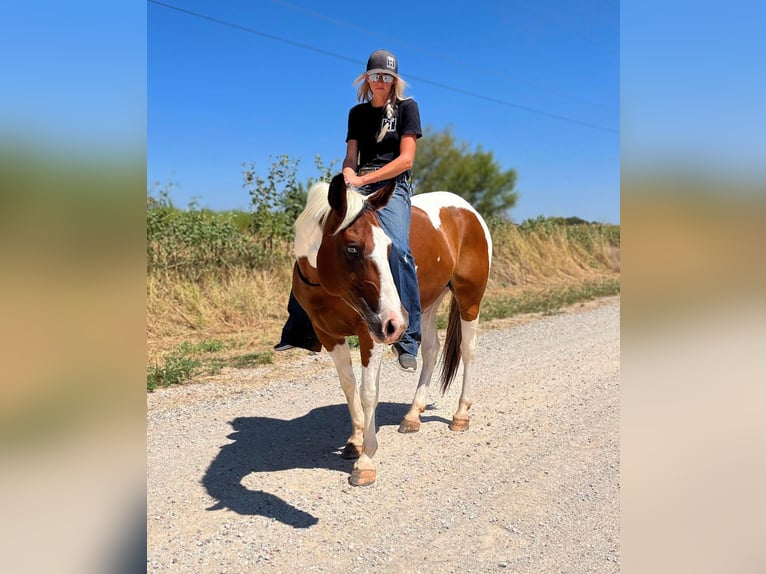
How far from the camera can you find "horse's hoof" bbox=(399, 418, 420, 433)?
4617mm

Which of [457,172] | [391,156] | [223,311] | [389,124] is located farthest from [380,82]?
[457,172]

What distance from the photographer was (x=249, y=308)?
9102 millimetres

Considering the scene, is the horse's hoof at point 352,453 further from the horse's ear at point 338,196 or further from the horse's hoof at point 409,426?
the horse's ear at point 338,196

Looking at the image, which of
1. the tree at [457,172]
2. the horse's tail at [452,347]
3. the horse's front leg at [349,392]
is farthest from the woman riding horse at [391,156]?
the tree at [457,172]

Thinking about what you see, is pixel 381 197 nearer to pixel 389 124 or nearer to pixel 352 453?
pixel 389 124

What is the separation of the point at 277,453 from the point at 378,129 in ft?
7.78

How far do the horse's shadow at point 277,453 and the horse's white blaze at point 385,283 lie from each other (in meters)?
1.23

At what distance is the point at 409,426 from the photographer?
15.2 feet

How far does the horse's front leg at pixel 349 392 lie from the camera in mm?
3969
